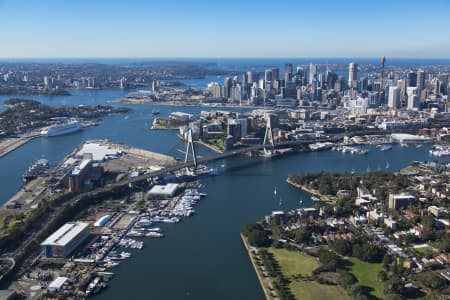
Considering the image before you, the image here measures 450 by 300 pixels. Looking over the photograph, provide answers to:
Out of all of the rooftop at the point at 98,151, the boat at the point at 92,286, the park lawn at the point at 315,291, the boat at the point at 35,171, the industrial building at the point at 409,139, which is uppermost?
the industrial building at the point at 409,139

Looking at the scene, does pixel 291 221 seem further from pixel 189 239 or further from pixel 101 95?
pixel 101 95

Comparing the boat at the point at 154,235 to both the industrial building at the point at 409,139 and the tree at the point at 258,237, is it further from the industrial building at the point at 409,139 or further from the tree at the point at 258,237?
the industrial building at the point at 409,139

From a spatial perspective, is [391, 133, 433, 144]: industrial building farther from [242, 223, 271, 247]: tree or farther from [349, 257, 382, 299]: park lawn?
[349, 257, 382, 299]: park lawn

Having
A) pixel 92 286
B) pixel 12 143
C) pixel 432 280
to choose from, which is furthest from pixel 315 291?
pixel 12 143

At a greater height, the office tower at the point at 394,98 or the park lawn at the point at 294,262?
the office tower at the point at 394,98

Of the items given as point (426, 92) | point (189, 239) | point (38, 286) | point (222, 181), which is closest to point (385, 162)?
point (222, 181)

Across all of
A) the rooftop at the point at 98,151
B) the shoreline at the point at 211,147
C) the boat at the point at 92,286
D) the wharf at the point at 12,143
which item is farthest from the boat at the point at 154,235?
the wharf at the point at 12,143

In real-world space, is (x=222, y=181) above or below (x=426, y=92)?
below
